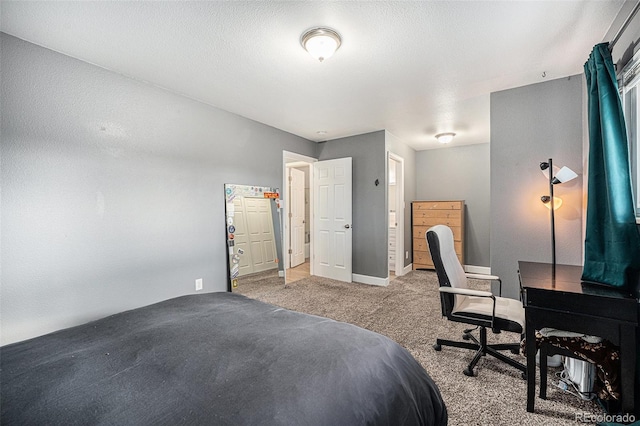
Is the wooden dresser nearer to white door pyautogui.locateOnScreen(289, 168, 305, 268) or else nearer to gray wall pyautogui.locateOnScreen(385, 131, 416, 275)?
gray wall pyautogui.locateOnScreen(385, 131, 416, 275)

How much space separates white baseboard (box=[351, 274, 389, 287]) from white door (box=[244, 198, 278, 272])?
1436 millimetres

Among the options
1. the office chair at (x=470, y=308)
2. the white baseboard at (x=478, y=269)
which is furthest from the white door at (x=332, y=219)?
the white baseboard at (x=478, y=269)

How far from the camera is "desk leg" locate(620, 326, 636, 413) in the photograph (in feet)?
4.84

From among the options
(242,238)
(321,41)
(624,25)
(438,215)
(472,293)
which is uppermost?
(321,41)

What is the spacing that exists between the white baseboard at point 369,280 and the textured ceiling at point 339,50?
2.67 metres

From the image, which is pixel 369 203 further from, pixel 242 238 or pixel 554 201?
pixel 554 201

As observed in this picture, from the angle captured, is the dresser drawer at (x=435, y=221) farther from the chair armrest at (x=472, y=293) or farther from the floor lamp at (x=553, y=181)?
the chair armrest at (x=472, y=293)

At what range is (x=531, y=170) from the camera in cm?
284

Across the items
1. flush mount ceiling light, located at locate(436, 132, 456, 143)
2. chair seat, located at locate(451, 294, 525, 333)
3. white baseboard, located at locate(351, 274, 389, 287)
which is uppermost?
flush mount ceiling light, located at locate(436, 132, 456, 143)

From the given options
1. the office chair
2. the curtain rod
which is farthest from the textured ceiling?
the office chair

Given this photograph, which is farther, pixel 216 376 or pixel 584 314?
pixel 584 314

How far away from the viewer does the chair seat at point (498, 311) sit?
6.37 ft

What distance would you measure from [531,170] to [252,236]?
337cm

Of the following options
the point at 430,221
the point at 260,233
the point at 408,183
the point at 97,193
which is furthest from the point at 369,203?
the point at 97,193
